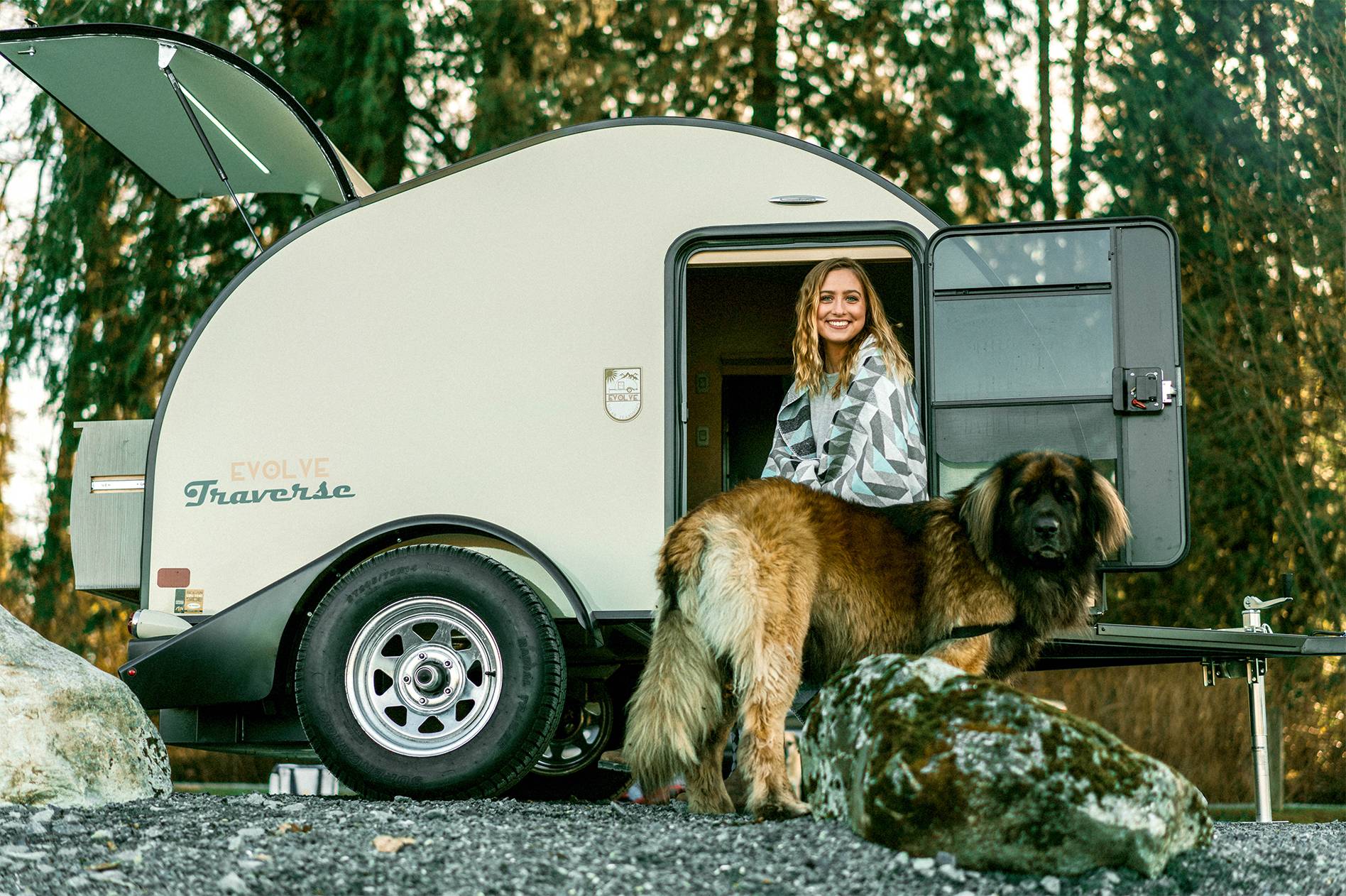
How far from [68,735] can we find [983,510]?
3543mm

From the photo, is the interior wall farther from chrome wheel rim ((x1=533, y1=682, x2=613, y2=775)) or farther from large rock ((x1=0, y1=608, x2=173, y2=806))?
large rock ((x1=0, y1=608, x2=173, y2=806))

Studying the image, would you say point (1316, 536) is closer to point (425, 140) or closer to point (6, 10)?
point (425, 140)

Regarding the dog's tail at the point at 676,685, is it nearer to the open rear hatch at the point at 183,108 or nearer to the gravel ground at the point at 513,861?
the gravel ground at the point at 513,861

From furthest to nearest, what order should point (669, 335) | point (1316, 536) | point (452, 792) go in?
point (1316, 536), point (669, 335), point (452, 792)

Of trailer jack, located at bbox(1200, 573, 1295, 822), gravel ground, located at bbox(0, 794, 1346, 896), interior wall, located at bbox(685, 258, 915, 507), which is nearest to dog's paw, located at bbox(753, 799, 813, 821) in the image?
gravel ground, located at bbox(0, 794, 1346, 896)

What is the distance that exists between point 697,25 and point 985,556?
25.9ft

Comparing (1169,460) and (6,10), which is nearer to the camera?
(1169,460)

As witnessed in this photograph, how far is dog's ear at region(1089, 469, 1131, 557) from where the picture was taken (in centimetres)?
503

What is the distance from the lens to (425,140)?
38.3 feet

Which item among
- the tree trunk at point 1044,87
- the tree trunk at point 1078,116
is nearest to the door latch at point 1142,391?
the tree trunk at point 1078,116

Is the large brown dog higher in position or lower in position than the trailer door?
lower

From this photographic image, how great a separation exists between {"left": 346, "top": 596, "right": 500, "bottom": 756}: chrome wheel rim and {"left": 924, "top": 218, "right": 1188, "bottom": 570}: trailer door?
2.11m

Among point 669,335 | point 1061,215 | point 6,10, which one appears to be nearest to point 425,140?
point 6,10

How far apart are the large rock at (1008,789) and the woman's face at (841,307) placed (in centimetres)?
194
